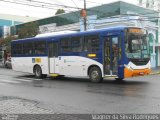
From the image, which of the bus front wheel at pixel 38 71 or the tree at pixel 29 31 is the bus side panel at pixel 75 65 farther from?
the tree at pixel 29 31

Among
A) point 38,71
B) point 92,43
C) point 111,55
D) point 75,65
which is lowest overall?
point 38,71

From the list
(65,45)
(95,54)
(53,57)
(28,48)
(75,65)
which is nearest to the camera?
(95,54)

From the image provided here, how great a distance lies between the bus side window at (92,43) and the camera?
18.5 metres

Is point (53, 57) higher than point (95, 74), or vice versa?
point (53, 57)

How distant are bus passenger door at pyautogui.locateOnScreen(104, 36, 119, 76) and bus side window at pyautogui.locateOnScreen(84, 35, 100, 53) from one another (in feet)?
2.07

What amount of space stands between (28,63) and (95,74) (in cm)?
722

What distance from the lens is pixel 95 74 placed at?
61.5 ft

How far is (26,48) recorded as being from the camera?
79.8 feet

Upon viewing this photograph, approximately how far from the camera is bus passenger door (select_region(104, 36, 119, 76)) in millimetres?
17672

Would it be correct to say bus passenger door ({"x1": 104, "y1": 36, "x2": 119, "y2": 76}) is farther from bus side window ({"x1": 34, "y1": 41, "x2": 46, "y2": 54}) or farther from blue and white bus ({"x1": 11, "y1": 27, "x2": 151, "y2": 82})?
bus side window ({"x1": 34, "y1": 41, "x2": 46, "y2": 54})

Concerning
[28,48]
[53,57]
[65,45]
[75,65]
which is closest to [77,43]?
[65,45]

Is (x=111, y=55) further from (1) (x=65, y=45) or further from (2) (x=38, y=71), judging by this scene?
(2) (x=38, y=71)

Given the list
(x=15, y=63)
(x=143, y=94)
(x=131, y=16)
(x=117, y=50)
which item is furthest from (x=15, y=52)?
(x=143, y=94)

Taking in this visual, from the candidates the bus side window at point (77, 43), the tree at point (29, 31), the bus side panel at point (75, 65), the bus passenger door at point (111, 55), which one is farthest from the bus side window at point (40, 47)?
the tree at point (29, 31)
